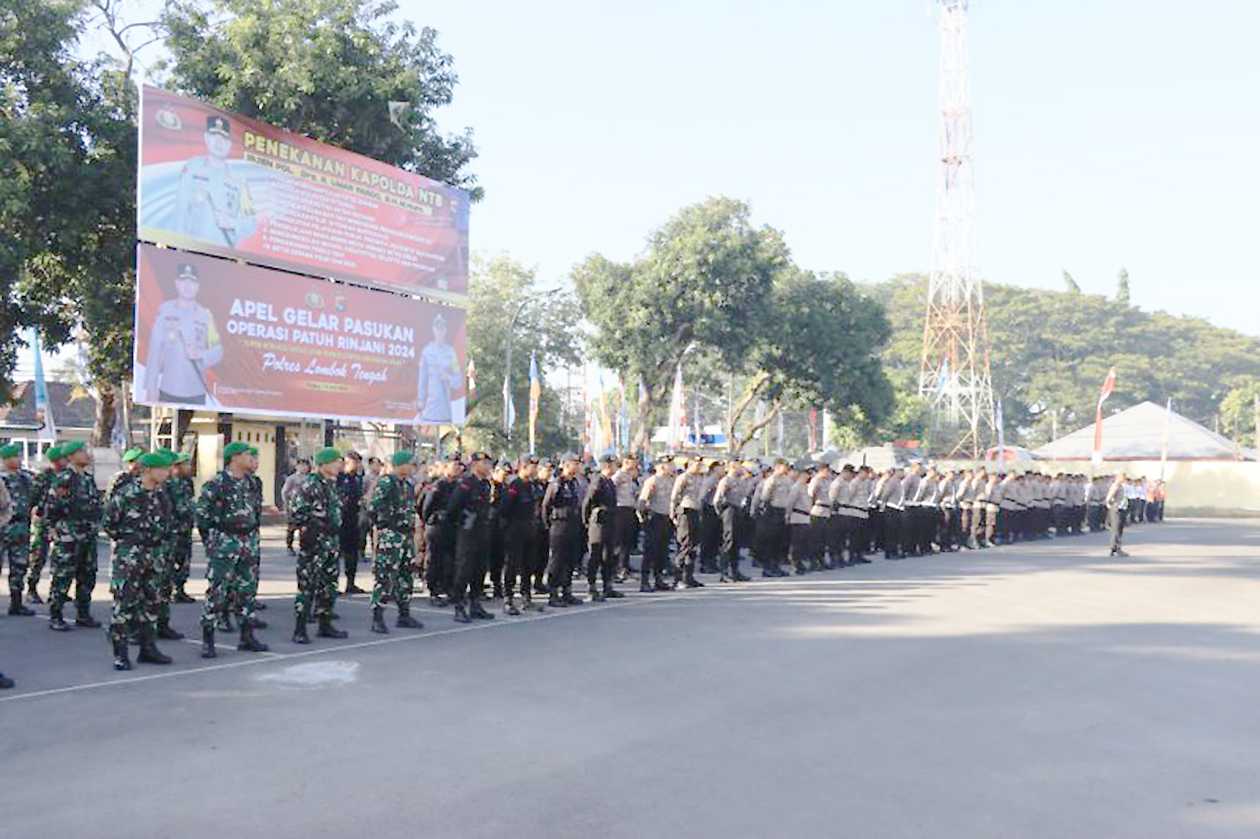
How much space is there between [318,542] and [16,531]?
3.81m

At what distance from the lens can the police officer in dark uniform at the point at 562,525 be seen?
13242mm

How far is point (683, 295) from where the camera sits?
36719mm

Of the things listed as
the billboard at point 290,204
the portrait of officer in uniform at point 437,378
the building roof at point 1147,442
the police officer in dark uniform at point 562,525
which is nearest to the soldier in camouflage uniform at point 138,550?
the police officer in dark uniform at point 562,525

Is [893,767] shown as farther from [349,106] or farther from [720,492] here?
[349,106]

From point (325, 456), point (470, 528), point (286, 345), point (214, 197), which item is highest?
point (214, 197)

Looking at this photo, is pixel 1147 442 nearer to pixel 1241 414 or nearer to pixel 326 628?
pixel 1241 414

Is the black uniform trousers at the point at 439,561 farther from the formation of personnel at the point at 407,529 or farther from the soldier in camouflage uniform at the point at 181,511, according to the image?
the soldier in camouflage uniform at the point at 181,511

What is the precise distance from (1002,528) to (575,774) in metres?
22.7

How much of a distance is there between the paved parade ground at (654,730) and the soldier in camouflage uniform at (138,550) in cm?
28

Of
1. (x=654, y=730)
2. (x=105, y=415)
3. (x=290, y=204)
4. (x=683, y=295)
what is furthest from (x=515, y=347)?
(x=654, y=730)

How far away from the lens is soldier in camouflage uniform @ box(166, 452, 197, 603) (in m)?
11.6

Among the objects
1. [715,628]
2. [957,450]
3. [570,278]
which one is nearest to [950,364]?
[957,450]

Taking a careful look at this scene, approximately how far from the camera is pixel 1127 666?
30.8 feet

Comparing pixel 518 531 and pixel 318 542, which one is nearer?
pixel 318 542
